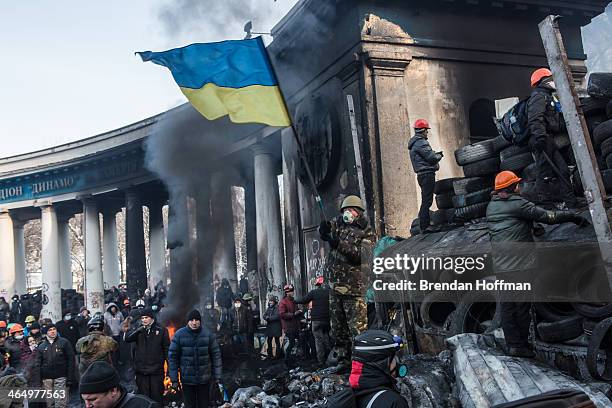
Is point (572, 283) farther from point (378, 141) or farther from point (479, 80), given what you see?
point (479, 80)

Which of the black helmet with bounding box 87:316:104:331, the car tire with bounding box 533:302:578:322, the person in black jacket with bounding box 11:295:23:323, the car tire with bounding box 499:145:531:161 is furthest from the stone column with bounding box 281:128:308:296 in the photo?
the person in black jacket with bounding box 11:295:23:323

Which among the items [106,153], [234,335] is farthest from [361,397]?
[106,153]

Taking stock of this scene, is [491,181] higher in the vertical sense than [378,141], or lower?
lower

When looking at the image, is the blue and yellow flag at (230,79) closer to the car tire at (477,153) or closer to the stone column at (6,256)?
the car tire at (477,153)

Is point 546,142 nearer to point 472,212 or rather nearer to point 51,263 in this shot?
point 472,212

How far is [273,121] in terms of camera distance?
27.1 ft

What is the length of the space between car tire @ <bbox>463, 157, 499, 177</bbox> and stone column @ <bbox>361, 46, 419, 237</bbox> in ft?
11.1

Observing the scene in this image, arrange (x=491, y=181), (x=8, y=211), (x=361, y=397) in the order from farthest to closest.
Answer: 1. (x=8, y=211)
2. (x=491, y=181)
3. (x=361, y=397)

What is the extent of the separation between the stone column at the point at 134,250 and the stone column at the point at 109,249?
4218mm

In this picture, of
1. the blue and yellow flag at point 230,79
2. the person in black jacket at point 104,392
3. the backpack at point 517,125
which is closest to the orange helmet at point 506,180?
the backpack at point 517,125

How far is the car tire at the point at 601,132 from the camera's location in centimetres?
550

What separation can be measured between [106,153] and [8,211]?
822 cm

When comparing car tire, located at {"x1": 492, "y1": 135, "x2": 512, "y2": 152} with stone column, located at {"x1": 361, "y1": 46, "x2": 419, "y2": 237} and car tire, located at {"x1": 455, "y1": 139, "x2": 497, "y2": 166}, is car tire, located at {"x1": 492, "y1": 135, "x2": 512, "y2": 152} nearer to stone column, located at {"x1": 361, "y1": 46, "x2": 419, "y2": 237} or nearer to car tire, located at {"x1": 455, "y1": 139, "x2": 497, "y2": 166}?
car tire, located at {"x1": 455, "y1": 139, "x2": 497, "y2": 166}

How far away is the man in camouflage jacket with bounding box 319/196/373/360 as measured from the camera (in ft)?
21.9
